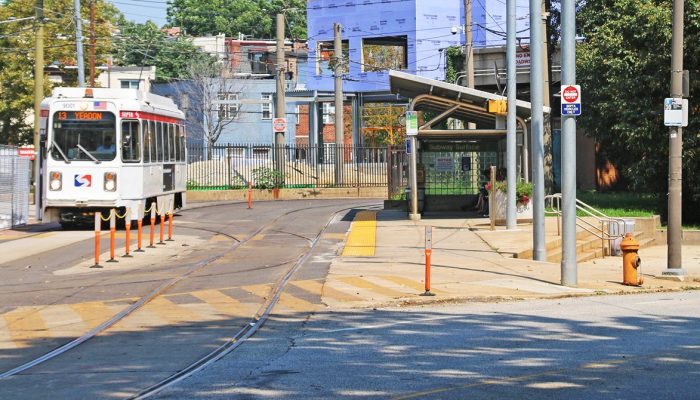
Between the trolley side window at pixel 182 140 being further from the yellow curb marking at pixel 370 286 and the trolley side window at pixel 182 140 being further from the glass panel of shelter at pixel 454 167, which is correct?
the yellow curb marking at pixel 370 286

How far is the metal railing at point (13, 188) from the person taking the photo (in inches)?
1210

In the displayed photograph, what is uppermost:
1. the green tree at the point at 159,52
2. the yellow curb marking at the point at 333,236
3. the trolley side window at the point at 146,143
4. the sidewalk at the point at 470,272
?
the green tree at the point at 159,52

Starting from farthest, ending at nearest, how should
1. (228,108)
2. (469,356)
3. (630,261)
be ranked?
(228,108)
(630,261)
(469,356)

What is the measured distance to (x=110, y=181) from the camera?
26891 millimetres

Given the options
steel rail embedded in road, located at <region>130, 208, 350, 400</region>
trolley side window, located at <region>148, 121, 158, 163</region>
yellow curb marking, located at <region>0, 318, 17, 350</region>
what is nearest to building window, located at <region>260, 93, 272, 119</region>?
trolley side window, located at <region>148, 121, 158, 163</region>

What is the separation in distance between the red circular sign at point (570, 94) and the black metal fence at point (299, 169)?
3063cm

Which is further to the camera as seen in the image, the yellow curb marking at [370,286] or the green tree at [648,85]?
the green tree at [648,85]

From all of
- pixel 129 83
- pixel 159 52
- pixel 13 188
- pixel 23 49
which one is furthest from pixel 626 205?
pixel 159 52

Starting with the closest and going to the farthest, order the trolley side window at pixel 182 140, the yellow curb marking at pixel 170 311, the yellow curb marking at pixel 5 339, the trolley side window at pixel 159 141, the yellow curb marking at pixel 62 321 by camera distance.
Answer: the yellow curb marking at pixel 5 339 → the yellow curb marking at pixel 62 321 → the yellow curb marking at pixel 170 311 → the trolley side window at pixel 159 141 → the trolley side window at pixel 182 140

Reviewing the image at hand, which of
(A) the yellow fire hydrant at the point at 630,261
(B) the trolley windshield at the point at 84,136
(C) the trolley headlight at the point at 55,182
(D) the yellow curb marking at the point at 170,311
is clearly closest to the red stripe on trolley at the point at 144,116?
(B) the trolley windshield at the point at 84,136

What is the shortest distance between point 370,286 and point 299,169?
34.1m

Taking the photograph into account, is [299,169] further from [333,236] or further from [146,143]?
[333,236]

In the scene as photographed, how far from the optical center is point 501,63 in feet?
173

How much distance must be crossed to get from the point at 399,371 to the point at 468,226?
19218 mm
